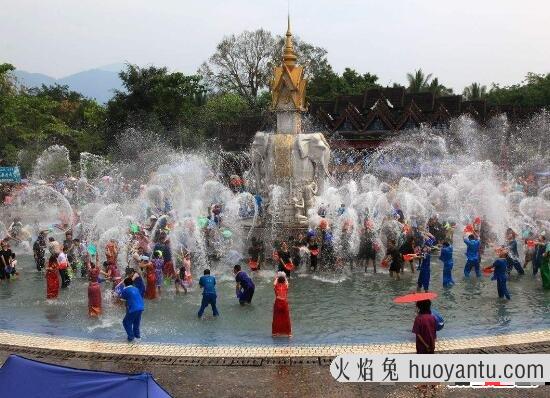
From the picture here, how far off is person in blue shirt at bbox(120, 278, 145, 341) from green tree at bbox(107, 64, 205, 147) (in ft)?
154

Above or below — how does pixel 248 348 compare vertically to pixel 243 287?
below

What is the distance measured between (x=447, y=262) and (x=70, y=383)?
11.8m

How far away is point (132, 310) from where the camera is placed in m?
11.9

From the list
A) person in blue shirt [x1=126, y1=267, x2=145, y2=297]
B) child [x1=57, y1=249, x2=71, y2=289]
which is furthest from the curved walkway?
child [x1=57, y1=249, x2=71, y2=289]

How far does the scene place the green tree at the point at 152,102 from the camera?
58759 millimetres

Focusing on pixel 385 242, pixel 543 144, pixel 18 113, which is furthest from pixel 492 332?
pixel 18 113

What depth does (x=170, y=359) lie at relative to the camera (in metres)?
10.9

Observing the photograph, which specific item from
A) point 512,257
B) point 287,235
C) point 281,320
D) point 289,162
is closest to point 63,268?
point 287,235

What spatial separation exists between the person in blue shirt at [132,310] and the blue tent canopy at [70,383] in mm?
5224

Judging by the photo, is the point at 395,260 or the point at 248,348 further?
the point at 395,260

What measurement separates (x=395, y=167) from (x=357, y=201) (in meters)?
25.4

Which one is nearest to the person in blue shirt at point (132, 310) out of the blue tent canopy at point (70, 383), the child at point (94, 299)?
the child at point (94, 299)

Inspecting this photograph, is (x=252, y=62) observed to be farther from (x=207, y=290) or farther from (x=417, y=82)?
(x=207, y=290)

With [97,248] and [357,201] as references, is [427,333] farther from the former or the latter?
[357,201]
